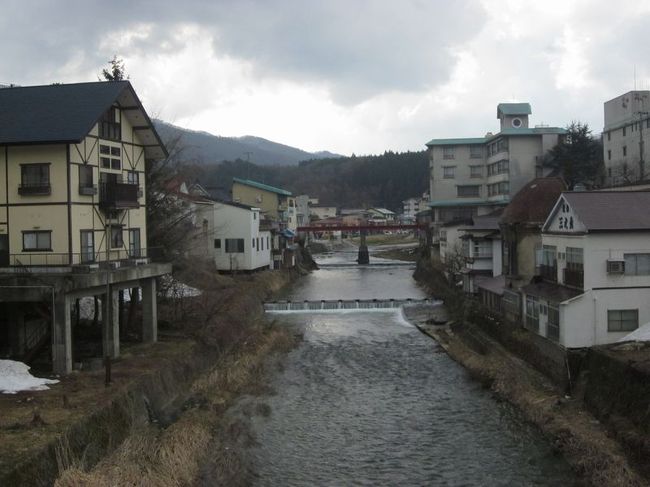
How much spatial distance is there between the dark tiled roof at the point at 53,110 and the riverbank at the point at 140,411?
7.12 meters

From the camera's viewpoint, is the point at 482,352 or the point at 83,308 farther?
the point at 83,308

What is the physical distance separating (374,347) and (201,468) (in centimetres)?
1470

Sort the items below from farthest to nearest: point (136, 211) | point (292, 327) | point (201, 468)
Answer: point (292, 327) < point (136, 211) < point (201, 468)

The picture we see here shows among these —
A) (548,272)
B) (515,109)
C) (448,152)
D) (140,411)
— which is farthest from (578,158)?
(140,411)

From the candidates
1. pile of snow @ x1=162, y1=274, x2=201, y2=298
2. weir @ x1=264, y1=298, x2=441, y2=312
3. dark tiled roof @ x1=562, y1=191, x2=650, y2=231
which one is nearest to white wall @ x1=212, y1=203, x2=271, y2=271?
weir @ x1=264, y1=298, x2=441, y2=312

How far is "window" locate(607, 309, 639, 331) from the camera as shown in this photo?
762 inches

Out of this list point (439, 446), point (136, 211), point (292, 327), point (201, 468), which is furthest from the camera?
point (292, 327)

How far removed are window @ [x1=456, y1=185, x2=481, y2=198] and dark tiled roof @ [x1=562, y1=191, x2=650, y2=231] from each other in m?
41.2

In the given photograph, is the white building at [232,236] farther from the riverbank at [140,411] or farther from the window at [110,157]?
the window at [110,157]

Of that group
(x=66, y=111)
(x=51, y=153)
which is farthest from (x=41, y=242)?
(x=66, y=111)

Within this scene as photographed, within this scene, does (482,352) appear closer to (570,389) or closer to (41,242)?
(570,389)

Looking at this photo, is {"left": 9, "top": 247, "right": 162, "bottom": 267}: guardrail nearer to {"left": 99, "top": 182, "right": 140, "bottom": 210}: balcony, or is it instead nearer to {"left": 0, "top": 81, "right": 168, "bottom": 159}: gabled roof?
{"left": 99, "top": 182, "right": 140, "bottom": 210}: balcony

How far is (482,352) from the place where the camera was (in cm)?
2458

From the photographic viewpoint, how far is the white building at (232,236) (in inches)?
1860
